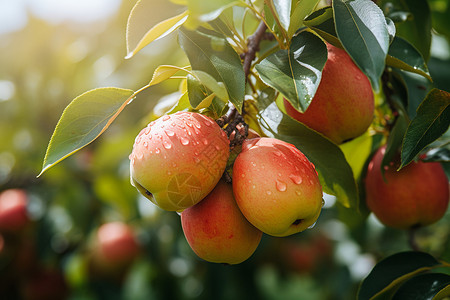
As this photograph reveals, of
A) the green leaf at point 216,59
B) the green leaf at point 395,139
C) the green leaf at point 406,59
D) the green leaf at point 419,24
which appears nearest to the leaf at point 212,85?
the green leaf at point 216,59

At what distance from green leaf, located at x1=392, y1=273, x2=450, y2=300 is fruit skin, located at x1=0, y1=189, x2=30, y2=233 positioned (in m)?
1.80

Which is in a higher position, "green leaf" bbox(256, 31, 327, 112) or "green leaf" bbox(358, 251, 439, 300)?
"green leaf" bbox(256, 31, 327, 112)

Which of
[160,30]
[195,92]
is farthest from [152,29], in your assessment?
[195,92]

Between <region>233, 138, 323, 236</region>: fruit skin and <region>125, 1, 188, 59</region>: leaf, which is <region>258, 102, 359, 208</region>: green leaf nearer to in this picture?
<region>233, 138, 323, 236</region>: fruit skin

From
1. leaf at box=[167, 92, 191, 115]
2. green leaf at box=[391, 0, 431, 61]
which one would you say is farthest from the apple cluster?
green leaf at box=[391, 0, 431, 61]

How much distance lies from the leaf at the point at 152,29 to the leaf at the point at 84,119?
98 mm

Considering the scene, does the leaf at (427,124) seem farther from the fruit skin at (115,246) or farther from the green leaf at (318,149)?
the fruit skin at (115,246)

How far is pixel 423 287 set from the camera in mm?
859

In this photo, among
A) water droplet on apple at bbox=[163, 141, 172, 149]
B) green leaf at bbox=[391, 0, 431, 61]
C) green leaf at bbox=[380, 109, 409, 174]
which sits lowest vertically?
green leaf at bbox=[380, 109, 409, 174]

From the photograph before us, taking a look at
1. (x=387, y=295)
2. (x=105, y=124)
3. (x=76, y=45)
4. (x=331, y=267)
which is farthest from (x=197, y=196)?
(x=331, y=267)

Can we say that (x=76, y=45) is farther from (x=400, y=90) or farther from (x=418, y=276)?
(x=418, y=276)

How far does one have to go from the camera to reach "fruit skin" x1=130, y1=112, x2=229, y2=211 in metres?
0.64

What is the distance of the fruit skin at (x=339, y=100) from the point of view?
2.54ft

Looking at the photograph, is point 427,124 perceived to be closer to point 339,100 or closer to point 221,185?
point 339,100
